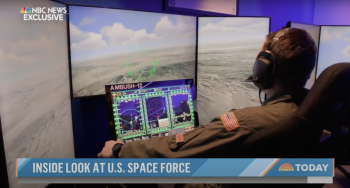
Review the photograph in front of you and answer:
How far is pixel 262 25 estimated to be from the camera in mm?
2398

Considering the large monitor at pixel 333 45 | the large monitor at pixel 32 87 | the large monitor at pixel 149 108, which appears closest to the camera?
the large monitor at pixel 149 108

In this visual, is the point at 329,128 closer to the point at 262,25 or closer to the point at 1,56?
the point at 1,56

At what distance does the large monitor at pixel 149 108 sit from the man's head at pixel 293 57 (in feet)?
1.77

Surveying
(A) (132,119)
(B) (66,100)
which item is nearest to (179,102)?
(A) (132,119)

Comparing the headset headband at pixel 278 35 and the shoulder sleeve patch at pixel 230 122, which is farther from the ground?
the headset headband at pixel 278 35

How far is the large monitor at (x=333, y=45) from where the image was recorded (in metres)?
2.99

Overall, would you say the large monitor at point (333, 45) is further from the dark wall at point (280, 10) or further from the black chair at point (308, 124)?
the black chair at point (308, 124)

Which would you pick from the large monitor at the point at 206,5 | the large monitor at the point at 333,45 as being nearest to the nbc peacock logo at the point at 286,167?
the large monitor at the point at 206,5

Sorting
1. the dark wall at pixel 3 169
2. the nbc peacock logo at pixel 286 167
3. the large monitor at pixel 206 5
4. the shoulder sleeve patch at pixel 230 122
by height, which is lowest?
the dark wall at pixel 3 169

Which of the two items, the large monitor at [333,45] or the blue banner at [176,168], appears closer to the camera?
the blue banner at [176,168]

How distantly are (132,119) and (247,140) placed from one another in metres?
0.63

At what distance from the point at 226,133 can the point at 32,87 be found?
1.18 m

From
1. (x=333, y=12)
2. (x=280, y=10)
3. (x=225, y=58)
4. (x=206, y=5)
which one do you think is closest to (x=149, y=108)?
(x=225, y=58)

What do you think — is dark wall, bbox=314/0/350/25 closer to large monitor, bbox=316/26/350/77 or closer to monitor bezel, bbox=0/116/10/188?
large monitor, bbox=316/26/350/77
